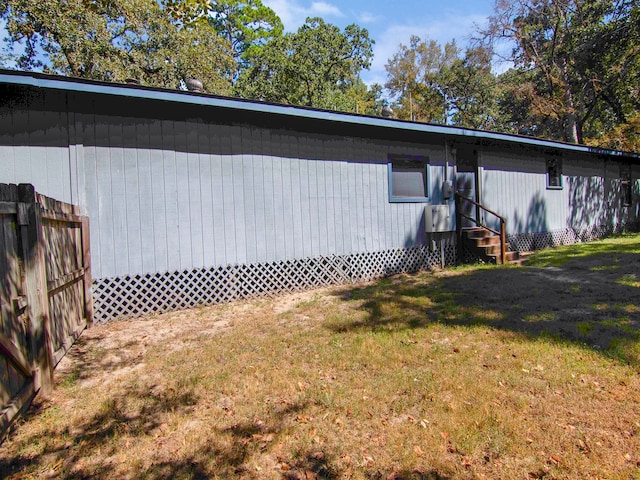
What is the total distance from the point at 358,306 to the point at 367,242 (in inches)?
94.8

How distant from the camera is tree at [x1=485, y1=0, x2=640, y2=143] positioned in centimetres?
2016

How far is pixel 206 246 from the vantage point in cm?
656

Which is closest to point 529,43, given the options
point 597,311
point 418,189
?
point 418,189

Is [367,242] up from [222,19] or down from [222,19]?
down

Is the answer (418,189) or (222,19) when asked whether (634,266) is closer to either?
(418,189)

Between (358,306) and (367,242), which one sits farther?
(367,242)

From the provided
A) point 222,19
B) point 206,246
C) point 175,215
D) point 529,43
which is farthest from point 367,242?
point 222,19

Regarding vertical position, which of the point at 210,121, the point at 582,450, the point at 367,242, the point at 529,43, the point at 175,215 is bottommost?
the point at 582,450

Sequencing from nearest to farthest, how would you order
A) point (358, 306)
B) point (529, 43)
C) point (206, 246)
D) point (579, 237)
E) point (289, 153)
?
point (358, 306) → point (206, 246) → point (289, 153) → point (579, 237) → point (529, 43)

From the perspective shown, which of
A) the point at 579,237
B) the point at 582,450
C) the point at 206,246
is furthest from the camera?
the point at 579,237

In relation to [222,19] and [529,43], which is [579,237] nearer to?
[529,43]

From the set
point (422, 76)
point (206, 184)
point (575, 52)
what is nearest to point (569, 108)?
point (575, 52)

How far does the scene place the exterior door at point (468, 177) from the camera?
10.2 metres

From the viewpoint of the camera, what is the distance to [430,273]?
28.1 ft
